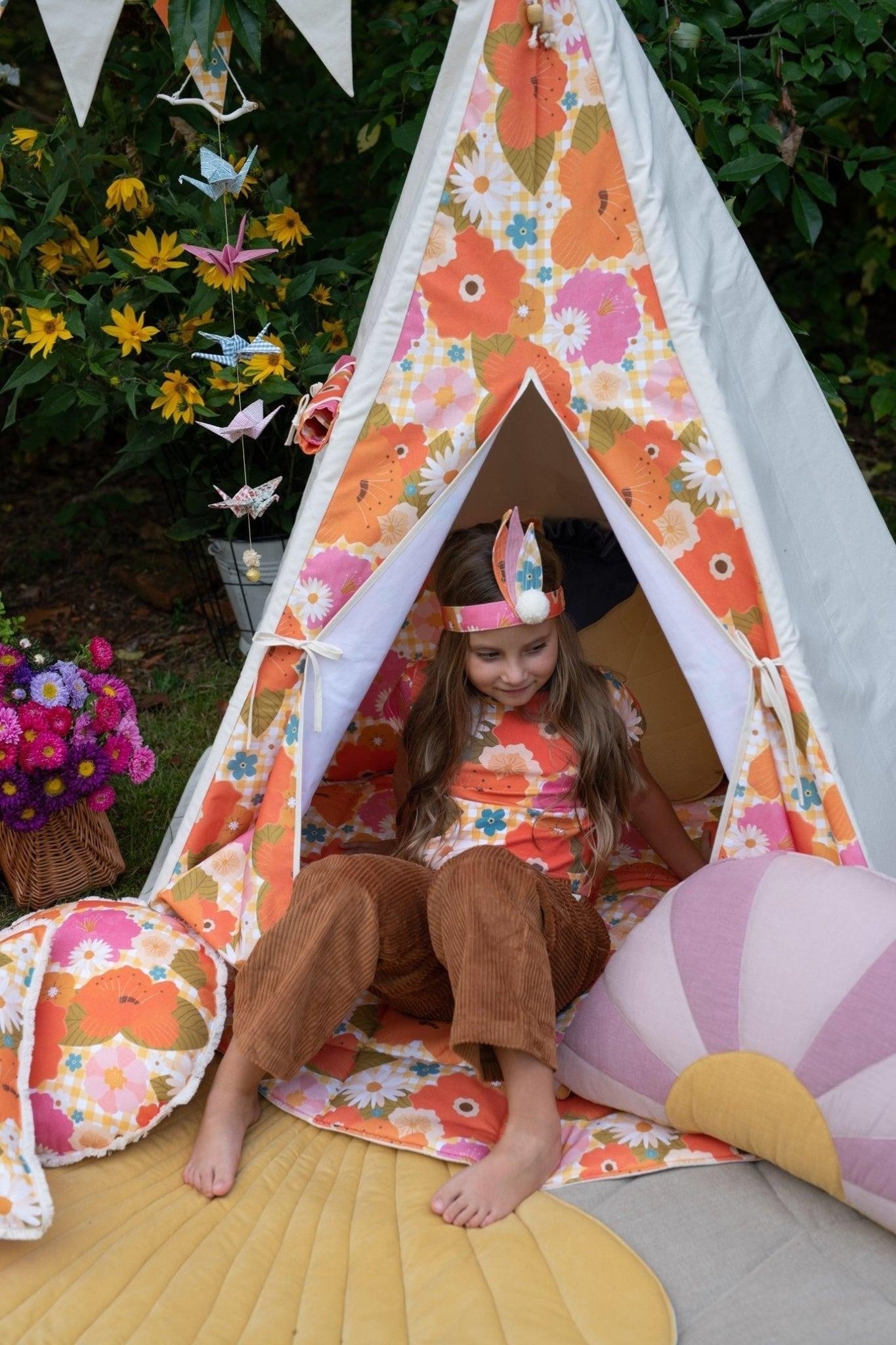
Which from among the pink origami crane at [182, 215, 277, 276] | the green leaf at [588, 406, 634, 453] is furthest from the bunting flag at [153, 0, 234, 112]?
the green leaf at [588, 406, 634, 453]

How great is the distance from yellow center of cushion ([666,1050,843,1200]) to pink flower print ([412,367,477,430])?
96 cm

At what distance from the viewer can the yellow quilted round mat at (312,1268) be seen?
4.43 ft

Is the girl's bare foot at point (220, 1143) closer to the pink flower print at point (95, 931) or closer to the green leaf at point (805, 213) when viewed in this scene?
the pink flower print at point (95, 931)

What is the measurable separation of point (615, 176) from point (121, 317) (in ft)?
3.67

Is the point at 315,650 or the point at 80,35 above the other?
the point at 80,35

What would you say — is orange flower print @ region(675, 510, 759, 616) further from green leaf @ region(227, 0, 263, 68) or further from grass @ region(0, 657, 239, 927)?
grass @ region(0, 657, 239, 927)

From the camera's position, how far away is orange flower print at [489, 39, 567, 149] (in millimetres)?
1738

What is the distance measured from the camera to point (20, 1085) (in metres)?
1.63

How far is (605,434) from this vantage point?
1.84 metres

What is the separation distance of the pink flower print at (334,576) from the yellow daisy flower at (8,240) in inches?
50.6

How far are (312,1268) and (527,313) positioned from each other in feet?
4.30

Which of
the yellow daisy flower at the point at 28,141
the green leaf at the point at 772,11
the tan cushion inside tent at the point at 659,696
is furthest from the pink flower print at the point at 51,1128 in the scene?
the green leaf at the point at 772,11

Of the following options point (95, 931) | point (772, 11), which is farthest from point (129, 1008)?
point (772, 11)

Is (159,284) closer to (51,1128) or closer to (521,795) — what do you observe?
(521,795)
